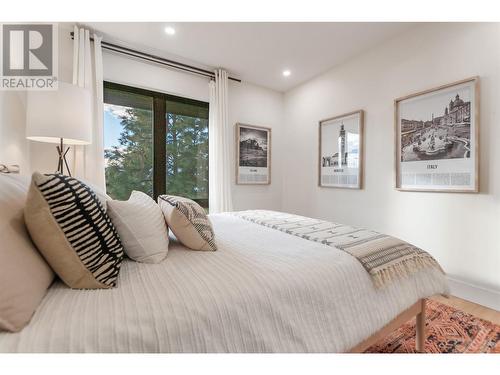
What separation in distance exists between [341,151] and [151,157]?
2.38 m

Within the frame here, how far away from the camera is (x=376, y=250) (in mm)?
1149

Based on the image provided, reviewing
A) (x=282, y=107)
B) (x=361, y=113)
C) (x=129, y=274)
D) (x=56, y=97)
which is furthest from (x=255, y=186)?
(x=129, y=274)

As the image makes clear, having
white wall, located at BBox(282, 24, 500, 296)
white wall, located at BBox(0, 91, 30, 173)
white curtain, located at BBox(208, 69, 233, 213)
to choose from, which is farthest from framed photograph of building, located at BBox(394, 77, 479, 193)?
white wall, located at BBox(0, 91, 30, 173)

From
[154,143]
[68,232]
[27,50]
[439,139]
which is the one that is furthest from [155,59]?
[439,139]

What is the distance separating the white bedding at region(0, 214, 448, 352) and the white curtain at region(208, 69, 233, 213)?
6.48 ft

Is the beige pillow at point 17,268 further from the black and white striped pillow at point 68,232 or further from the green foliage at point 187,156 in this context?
the green foliage at point 187,156

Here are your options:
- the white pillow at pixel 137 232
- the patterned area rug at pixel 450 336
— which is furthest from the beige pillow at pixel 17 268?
the patterned area rug at pixel 450 336

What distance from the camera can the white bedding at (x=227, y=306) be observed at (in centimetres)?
58

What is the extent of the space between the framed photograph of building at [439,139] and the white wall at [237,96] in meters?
1.81

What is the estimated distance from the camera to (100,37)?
2379 mm

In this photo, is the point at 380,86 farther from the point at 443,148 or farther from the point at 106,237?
the point at 106,237

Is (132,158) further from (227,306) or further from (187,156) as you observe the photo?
(227,306)

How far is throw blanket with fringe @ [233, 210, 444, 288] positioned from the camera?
3.48 ft

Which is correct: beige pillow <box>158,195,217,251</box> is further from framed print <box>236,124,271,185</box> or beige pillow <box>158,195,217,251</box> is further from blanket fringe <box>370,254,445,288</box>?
framed print <box>236,124,271,185</box>
